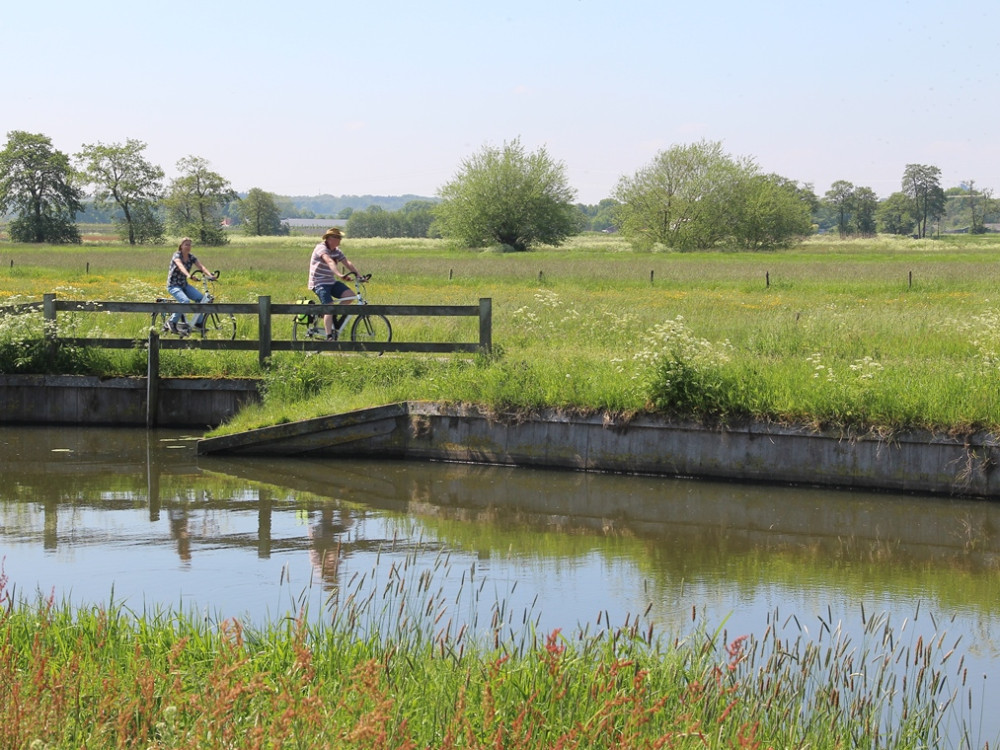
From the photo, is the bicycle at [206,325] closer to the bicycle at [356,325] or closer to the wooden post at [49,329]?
the bicycle at [356,325]

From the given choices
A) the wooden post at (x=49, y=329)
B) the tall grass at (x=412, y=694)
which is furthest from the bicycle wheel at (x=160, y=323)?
the tall grass at (x=412, y=694)

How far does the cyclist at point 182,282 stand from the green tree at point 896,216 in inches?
6560

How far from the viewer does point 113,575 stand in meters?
8.88

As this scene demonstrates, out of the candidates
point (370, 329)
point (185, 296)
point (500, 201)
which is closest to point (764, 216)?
point (500, 201)

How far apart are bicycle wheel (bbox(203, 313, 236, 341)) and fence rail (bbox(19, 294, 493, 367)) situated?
114 centimetres

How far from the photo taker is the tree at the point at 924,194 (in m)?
175

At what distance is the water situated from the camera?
8.14 meters

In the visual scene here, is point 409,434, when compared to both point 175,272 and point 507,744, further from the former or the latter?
point 507,744

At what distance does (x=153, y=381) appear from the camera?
1627 centimetres

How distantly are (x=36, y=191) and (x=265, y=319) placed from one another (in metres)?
90.4

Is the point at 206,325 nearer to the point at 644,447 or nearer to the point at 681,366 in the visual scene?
the point at 644,447

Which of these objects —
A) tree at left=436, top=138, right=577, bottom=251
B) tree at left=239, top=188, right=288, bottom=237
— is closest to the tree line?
tree at left=436, top=138, right=577, bottom=251

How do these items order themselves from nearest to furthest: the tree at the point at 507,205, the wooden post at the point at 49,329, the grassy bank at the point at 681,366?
the grassy bank at the point at 681,366
the wooden post at the point at 49,329
the tree at the point at 507,205

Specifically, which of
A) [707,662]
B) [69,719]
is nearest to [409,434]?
[707,662]
